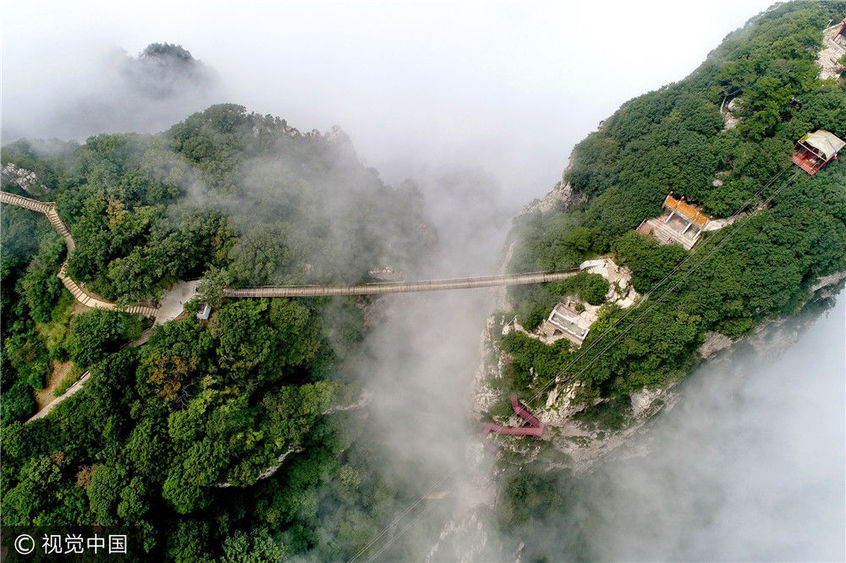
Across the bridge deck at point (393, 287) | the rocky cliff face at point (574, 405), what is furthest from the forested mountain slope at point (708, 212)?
the rocky cliff face at point (574, 405)

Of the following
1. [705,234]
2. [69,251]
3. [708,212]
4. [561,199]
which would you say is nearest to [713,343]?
[705,234]

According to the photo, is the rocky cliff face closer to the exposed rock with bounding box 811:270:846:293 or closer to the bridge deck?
the exposed rock with bounding box 811:270:846:293

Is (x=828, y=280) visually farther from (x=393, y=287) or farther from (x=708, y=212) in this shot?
(x=393, y=287)

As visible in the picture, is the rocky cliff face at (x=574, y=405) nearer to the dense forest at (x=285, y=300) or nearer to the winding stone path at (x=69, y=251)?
the dense forest at (x=285, y=300)

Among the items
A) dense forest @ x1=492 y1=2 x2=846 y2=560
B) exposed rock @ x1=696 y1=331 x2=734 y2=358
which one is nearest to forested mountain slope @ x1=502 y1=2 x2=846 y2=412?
dense forest @ x1=492 y1=2 x2=846 y2=560

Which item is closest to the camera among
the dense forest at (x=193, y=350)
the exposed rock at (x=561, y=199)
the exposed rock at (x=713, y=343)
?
the dense forest at (x=193, y=350)
